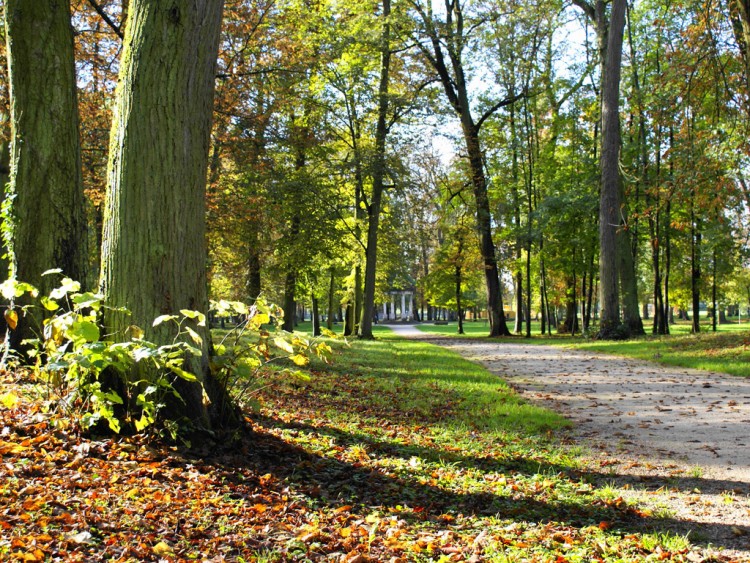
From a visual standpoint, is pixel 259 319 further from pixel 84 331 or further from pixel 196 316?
pixel 84 331

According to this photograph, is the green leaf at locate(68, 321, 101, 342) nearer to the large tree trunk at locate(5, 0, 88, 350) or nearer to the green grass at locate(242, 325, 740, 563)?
the green grass at locate(242, 325, 740, 563)

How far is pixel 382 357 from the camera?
1480 cm

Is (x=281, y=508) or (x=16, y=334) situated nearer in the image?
(x=281, y=508)

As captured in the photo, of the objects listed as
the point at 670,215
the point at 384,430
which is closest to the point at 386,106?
the point at 670,215

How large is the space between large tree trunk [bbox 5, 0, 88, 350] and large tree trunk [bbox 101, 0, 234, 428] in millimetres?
2365

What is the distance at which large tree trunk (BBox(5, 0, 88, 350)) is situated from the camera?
6.37 m

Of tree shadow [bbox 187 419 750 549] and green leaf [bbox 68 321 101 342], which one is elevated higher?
green leaf [bbox 68 321 101 342]

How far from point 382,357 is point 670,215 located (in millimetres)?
18203

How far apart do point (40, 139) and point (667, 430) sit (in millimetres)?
7740

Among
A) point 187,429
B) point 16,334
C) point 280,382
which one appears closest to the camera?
point 187,429

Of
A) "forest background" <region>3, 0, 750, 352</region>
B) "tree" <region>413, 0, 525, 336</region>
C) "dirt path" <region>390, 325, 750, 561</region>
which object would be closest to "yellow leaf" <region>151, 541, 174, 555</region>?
"dirt path" <region>390, 325, 750, 561</region>

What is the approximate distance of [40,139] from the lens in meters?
6.42

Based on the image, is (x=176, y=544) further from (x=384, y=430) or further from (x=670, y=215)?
(x=670, y=215)

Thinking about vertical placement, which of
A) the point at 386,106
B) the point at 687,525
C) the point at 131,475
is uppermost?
the point at 386,106
